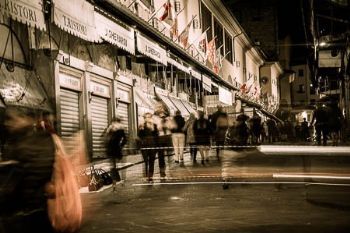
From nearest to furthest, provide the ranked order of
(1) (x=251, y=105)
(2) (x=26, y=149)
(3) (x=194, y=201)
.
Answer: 1. (2) (x=26, y=149)
2. (3) (x=194, y=201)
3. (1) (x=251, y=105)

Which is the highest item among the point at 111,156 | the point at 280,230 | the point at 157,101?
the point at 157,101

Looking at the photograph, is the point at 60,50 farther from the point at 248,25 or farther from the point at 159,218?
the point at 248,25

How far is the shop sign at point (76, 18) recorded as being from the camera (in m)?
11.9

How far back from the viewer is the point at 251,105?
165ft

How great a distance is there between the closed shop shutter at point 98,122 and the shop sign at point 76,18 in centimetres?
713

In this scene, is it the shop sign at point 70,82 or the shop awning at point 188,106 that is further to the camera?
the shop awning at point 188,106

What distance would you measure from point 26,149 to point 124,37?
10.0 meters

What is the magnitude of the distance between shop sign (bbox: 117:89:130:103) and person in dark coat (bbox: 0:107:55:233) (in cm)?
1652

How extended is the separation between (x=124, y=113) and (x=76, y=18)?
454 inches

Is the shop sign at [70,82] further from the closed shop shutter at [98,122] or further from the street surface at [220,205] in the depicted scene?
the street surface at [220,205]

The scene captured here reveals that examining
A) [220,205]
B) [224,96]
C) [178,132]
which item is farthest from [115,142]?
[224,96]

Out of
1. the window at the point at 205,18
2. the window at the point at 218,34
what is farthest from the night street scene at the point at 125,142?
the window at the point at 218,34

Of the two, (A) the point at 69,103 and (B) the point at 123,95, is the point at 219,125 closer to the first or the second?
(A) the point at 69,103

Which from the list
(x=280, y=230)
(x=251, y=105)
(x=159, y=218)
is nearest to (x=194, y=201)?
(x=159, y=218)
